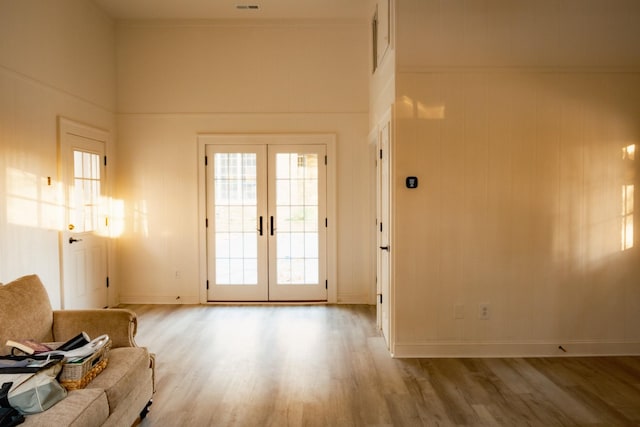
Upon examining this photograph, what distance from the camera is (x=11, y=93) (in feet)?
12.9

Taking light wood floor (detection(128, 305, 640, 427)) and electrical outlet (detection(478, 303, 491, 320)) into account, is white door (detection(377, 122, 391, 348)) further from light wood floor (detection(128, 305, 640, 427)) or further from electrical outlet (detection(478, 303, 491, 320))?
electrical outlet (detection(478, 303, 491, 320))

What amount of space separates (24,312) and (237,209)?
137 inches

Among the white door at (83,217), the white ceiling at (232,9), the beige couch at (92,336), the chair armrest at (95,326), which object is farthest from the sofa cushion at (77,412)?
the white ceiling at (232,9)

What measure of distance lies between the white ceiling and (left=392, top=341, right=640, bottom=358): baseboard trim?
394 cm

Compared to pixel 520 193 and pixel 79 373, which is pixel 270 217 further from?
pixel 79 373

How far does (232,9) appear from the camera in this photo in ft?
18.3

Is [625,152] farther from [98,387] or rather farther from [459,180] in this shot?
[98,387]

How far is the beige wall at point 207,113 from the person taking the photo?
19.6ft

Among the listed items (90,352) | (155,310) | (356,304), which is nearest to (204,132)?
(155,310)

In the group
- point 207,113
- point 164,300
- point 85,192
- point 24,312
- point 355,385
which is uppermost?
point 207,113

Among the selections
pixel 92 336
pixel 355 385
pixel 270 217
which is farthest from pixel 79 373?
pixel 270 217

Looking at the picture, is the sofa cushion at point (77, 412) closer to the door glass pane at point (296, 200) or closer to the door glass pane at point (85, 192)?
the door glass pane at point (85, 192)

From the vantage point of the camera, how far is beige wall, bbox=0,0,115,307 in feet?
12.7

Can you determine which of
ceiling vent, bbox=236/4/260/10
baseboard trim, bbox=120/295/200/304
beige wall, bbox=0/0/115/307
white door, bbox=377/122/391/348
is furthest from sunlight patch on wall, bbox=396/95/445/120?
baseboard trim, bbox=120/295/200/304
